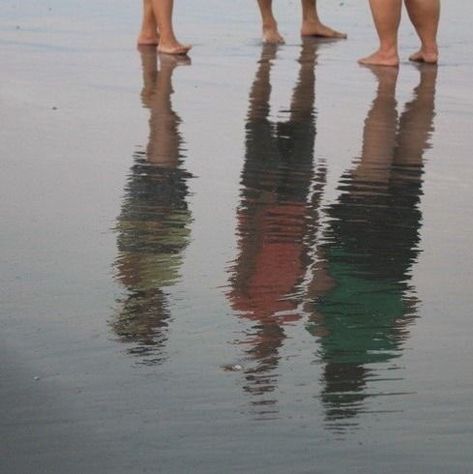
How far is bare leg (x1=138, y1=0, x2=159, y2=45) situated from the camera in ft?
37.3

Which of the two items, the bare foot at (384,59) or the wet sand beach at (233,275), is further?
the bare foot at (384,59)

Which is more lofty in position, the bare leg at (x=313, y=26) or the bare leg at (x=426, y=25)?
the bare leg at (x=426, y=25)

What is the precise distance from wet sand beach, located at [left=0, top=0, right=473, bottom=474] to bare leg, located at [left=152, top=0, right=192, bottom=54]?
134 centimetres

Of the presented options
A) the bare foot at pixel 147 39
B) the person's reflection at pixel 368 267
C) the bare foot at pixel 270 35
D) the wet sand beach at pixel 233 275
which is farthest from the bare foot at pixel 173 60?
the person's reflection at pixel 368 267

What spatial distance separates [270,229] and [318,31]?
7.04m

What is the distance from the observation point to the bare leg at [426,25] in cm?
1068

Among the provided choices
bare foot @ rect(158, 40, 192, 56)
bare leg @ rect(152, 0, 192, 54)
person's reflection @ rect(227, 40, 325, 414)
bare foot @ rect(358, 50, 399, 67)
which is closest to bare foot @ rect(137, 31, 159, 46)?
bare leg @ rect(152, 0, 192, 54)

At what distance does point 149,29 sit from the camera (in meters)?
11.4

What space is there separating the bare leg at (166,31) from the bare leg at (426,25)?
149 centimetres

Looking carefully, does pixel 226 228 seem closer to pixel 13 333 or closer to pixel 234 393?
pixel 13 333

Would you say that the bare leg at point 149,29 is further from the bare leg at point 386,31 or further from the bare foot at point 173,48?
the bare leg at point 386,31

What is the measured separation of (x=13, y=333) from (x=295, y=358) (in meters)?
0.69

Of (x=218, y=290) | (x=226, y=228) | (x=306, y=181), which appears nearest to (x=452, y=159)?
(x=306, y=181)

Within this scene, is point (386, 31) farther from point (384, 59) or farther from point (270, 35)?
point (270, 35)
